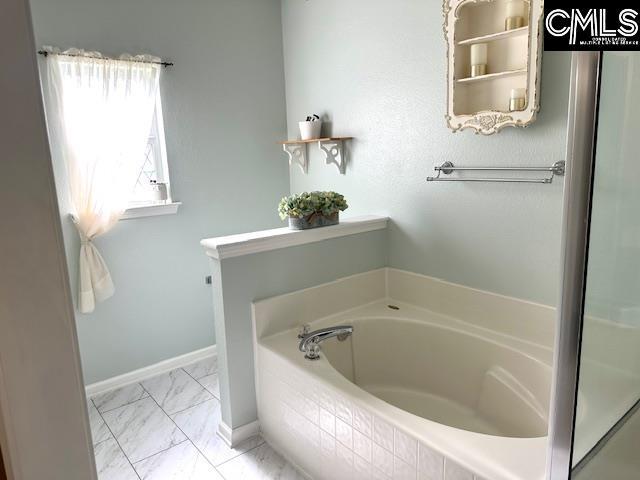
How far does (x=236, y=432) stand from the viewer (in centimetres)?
237

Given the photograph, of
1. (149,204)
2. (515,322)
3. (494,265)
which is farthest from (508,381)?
(149,204)

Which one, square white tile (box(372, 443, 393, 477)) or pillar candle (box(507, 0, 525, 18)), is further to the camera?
pillar candle (box(507, 0, 525, 18))

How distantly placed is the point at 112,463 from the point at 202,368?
97cm

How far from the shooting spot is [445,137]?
7.82 ft

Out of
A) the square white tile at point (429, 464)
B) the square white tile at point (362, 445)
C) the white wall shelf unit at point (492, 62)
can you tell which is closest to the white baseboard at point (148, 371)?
the square white tile at point (362, 445)

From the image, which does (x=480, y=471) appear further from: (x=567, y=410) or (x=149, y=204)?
(x=149, y=204)

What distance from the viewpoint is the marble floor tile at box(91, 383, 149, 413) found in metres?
2.75

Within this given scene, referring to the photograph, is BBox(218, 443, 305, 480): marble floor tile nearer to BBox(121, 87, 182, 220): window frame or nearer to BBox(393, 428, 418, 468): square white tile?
BBox(393, 428, 418, 468): square white tile

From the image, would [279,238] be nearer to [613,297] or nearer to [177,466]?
[177,466]

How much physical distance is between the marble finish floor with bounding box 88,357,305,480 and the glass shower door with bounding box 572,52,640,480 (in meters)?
1.34

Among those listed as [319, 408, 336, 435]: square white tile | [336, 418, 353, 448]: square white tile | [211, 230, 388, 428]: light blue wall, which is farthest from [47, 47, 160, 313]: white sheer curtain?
[336, 418, 353, 448]: square white tile

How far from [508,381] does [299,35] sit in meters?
2.55

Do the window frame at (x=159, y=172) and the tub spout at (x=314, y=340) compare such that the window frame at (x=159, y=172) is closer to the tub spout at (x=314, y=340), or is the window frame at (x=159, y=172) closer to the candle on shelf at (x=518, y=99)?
the tub spout at (x=314, y=340)

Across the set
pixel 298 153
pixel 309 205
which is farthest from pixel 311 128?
pixel 309 205
